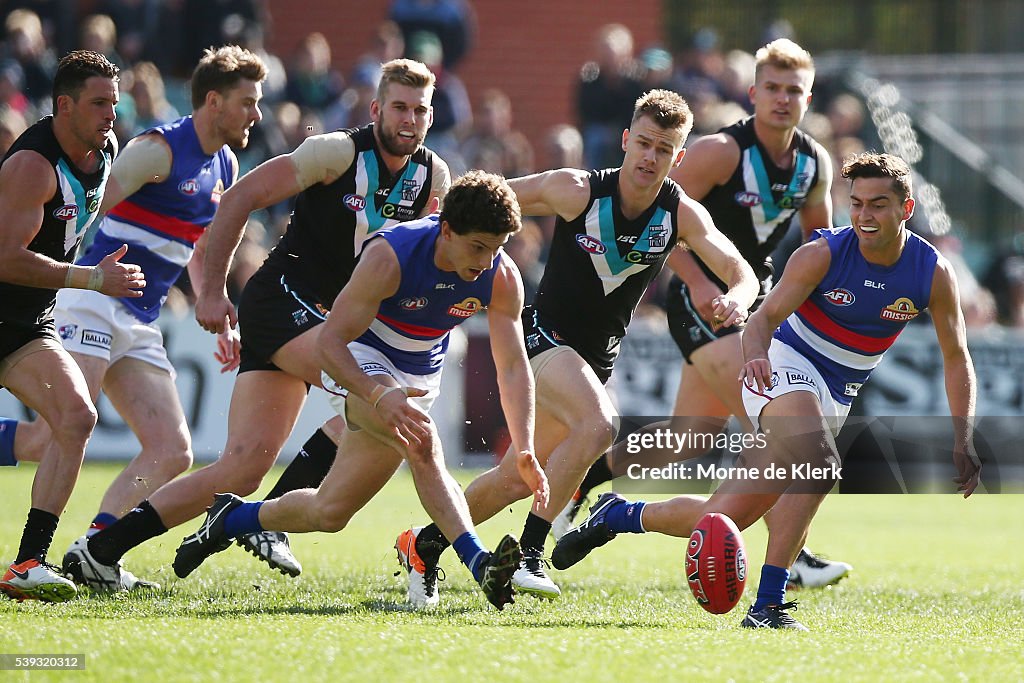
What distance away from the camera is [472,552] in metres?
6.00

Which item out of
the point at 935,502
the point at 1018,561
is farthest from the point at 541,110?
the point at 1018,561

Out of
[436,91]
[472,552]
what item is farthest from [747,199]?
[436,91]

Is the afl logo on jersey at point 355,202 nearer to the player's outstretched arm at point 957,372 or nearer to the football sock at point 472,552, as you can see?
the football sock at point 472,552

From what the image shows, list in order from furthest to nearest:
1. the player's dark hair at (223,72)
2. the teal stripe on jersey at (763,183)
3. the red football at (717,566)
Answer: the teal stripe on jersey at (763,183), the player's dark hair at (223,72), the red football at (717,566)

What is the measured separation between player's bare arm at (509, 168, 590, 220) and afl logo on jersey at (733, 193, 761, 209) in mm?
1323

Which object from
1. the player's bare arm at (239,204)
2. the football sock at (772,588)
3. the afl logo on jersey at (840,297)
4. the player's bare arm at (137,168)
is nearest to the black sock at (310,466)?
the player's bare arm at (239,204)

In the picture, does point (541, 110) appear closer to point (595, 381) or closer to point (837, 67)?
point (837, 67)

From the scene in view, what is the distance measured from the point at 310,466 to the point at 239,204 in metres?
1.50

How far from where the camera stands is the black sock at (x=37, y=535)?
6.60m

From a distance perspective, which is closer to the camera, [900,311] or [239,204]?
[900,311]

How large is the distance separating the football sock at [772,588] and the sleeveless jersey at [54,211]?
12.0 ft

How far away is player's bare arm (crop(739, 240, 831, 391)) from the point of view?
6547 millimetres

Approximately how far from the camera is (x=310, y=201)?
746 centimetres

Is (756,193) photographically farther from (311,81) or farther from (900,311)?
(311,81)
